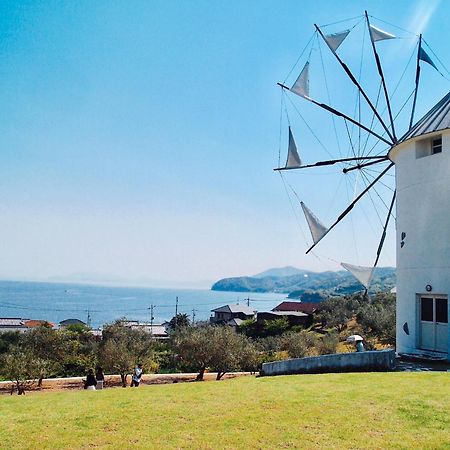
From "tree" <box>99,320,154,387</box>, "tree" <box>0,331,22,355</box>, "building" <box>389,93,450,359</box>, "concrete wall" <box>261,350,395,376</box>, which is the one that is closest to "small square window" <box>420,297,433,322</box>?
"building" <box>389,93,450,359</box>

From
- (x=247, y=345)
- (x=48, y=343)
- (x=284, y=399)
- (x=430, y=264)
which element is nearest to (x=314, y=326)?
(x=247, y=345)

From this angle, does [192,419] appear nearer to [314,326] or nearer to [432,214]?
[432,214]

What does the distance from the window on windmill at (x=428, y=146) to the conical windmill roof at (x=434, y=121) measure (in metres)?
0.43

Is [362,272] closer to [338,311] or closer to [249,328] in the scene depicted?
[338,311]

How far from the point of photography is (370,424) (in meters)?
7.89

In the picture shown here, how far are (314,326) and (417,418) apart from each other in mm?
61713

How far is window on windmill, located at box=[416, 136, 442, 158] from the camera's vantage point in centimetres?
1622

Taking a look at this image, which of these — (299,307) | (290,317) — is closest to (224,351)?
(290,317)

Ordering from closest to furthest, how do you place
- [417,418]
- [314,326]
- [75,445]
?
[75,445] < [417,418] < [314,326]

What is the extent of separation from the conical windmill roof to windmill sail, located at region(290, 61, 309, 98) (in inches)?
185

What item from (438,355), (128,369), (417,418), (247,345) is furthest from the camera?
(247,345)

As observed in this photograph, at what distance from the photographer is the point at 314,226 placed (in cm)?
1934

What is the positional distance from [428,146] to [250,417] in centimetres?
1219

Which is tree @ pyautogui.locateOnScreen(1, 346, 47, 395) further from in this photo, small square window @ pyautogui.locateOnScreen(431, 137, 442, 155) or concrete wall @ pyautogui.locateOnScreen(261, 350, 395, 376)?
small square window @ pyautogui.locateOnScreen(431, 137, 442, 155)
